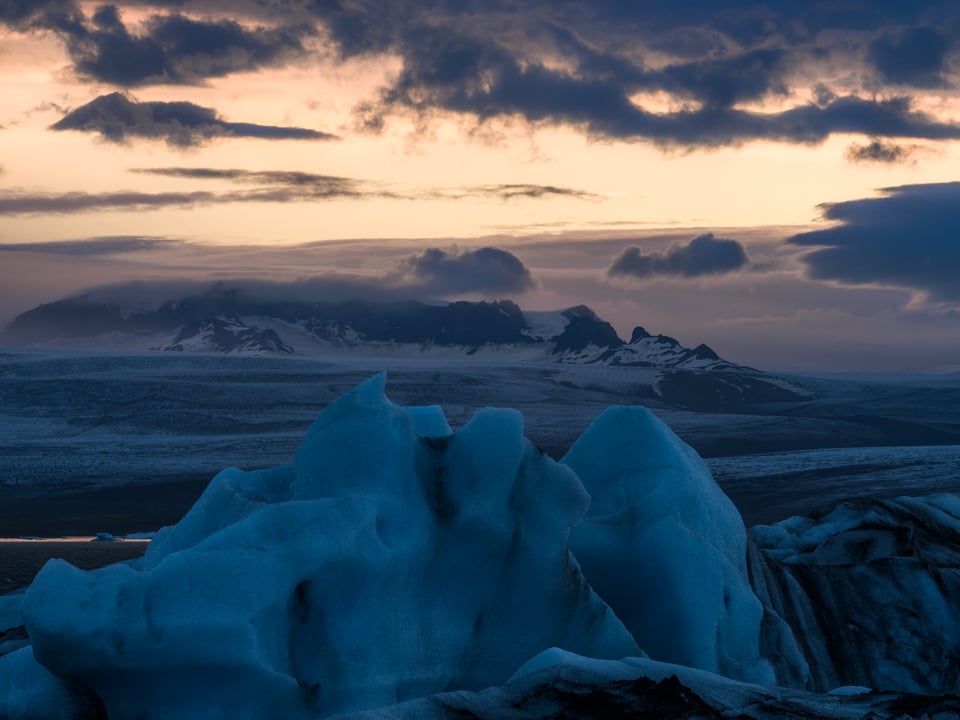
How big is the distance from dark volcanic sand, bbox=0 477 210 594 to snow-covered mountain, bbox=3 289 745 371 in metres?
95.7

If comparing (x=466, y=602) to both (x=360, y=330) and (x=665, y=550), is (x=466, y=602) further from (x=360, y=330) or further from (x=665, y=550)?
(x=360, y=330)

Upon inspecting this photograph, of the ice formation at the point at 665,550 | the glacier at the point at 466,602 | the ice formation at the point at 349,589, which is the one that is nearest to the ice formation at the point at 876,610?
the glacier at the point at 466,602

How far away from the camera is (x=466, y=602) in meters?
5.40

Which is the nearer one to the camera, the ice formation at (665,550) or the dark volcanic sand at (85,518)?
the ice formation at (665,550)

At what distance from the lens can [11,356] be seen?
4662cm

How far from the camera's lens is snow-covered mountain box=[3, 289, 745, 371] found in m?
135

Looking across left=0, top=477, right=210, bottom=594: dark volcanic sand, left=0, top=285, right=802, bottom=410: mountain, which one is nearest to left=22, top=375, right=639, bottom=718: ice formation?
left=0, top=477, right=210, bottom=594: dark volcanic sand

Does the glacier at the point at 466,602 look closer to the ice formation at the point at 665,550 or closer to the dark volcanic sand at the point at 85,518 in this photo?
the ice formation at the point at 665,550

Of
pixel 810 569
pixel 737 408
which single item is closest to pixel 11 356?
pixel 737 408

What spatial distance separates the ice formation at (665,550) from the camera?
5801mm

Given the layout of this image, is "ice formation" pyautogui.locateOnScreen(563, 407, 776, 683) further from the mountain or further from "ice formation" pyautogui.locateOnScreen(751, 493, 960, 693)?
the mountain

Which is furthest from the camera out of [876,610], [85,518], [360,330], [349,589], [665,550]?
[360,330]

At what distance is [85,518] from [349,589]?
548 inches

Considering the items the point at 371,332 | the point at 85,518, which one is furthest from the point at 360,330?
the point at 85,518
